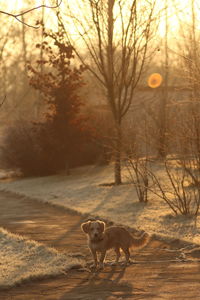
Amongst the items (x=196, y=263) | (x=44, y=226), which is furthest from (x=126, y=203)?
(x=196, y=263)

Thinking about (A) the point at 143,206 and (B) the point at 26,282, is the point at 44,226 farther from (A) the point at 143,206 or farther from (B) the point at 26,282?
(B) the point at 26,282

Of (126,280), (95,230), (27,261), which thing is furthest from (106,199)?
(126,280)

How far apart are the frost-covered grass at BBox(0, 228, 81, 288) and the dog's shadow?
0.61 m

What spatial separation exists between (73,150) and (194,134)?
57.0 feet

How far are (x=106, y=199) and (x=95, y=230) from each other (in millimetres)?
11193

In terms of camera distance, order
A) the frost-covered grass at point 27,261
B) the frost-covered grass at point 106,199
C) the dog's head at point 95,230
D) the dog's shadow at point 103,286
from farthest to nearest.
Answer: the frost-covered grass at point 106,199, the dog's head at point 95,230, the frost-covered grass at point 27,261, the dog's shadow at point 103,286

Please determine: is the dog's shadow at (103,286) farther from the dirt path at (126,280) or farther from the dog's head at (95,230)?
the dog's head at (95,230)

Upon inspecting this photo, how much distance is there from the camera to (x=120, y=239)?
979cm

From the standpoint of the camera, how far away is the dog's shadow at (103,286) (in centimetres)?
768

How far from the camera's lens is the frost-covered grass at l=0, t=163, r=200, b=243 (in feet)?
46.2

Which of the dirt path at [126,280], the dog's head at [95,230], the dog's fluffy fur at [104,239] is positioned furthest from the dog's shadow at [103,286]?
the dog's head at [95,230]

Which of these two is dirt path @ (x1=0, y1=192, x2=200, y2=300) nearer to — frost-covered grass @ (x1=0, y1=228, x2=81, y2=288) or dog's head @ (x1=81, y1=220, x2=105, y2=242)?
frost-covered grass @ (x1=0, y1=228, x2=81, y2=288)

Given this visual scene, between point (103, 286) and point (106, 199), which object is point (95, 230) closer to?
point (103, 286)

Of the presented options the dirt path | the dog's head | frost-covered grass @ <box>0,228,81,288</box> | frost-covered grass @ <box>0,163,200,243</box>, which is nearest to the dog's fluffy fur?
the dog's head
